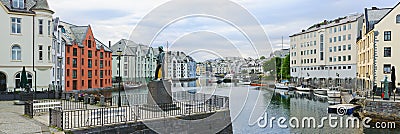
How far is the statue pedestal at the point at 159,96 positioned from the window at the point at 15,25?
2288 centimetres

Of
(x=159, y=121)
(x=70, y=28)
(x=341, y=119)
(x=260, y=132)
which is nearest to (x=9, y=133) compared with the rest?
(x=159, y=121)

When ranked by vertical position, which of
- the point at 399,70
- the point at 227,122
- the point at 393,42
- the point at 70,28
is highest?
the point at 70,28

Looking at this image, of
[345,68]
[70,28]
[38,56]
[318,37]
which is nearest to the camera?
[38,56]

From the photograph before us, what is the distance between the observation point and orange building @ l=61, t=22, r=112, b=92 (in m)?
55.9

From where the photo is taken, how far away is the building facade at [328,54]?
64.8m

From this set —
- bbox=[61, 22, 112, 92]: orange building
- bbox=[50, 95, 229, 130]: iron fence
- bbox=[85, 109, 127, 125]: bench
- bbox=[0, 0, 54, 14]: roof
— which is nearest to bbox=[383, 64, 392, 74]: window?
bbox=[50, 95, 229, 130]: iron fence

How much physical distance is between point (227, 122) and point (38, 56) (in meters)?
25.3

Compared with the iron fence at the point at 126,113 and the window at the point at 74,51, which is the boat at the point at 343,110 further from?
the window at the point at 74,51

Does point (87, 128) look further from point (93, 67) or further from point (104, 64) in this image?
point (104, 64)

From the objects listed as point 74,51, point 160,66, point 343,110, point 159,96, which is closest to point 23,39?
point 160,66

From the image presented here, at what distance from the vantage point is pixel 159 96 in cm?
1820

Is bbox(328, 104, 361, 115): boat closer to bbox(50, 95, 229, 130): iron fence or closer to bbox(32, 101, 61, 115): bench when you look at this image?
bbox(50, 95, 229, 130): iron fence

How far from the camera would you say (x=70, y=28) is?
61906mm

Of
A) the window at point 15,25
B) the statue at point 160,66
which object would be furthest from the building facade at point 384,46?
the window at point 15,25
